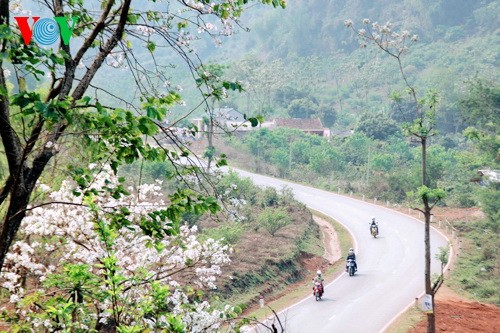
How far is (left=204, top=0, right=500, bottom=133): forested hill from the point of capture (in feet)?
294

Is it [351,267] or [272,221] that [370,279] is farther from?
[272,221]

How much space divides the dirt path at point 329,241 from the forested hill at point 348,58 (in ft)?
140

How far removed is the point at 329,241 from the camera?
37031mm

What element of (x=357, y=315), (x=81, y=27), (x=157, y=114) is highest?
(x=81, y=27)

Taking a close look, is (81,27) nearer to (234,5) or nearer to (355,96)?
(234,5)

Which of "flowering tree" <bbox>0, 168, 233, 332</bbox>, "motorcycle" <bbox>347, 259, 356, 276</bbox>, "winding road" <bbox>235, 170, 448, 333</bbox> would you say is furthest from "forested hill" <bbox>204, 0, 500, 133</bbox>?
"flowering tree" <bbox>0, 168, 233, 332</bbox>

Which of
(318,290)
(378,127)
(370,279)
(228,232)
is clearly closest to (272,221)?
(228,232)

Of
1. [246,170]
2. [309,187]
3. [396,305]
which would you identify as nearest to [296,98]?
[246,170]

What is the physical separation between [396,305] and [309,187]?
96.3ft

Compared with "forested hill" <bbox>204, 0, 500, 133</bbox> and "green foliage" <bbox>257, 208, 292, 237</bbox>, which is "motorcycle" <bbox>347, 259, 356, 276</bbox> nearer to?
"green foliage" <bbox>257, 208, 292, 237</bbox>

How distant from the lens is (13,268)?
11508 mm

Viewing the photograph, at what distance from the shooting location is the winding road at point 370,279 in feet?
73.4

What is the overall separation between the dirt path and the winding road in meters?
0.98

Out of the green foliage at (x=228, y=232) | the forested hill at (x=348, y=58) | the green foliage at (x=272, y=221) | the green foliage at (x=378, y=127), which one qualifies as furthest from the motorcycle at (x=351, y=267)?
the forested hill at (x=348, y=58)
